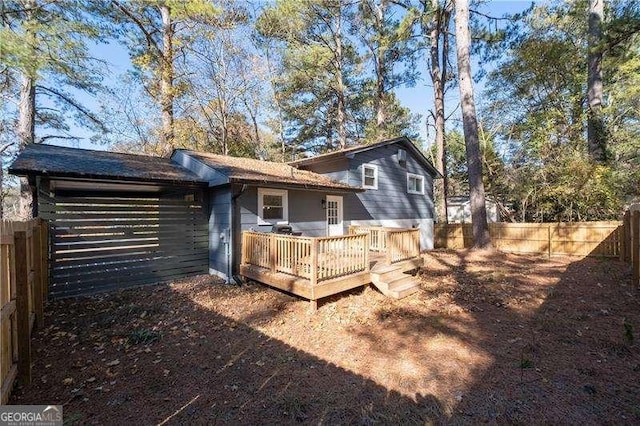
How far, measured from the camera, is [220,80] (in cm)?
1630

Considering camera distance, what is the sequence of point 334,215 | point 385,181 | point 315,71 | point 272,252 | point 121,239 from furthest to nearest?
point 315,71 < point 385,181 < point 334,215 < point 121,239 < point 272,252

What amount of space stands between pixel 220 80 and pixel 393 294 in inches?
609

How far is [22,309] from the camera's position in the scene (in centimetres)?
313

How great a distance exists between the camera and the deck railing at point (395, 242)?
7.10 m

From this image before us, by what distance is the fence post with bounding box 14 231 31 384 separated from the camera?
3.13 m

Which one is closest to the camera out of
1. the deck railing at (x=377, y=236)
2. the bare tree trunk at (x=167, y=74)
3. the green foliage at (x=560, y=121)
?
the deck railing at (x=377, y=236)

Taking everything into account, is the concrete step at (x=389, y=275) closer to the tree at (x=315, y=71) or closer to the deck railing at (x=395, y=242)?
the deck railing at (x=395, y=242)

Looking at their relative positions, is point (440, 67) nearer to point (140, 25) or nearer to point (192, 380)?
point (140, 25)

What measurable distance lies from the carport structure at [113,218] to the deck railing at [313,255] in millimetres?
2305

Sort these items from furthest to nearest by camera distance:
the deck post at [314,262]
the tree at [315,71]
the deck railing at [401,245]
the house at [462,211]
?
the house at [462,211] < the tree at [315,71] < the deck railing at [401,245] < the deck post at [314,262]

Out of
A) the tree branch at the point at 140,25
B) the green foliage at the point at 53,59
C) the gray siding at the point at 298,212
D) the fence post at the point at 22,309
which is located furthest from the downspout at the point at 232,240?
the tree branch at the point at 140,25

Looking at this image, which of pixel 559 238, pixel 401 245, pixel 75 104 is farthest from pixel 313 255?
pixel 75 104

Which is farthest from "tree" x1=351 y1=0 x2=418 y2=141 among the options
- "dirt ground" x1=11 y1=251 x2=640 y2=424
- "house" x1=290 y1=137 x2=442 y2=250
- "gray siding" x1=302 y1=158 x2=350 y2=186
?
"dirt ground" x1=11 y1=251 x2=640 y2=424

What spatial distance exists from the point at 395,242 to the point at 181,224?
5666mm
